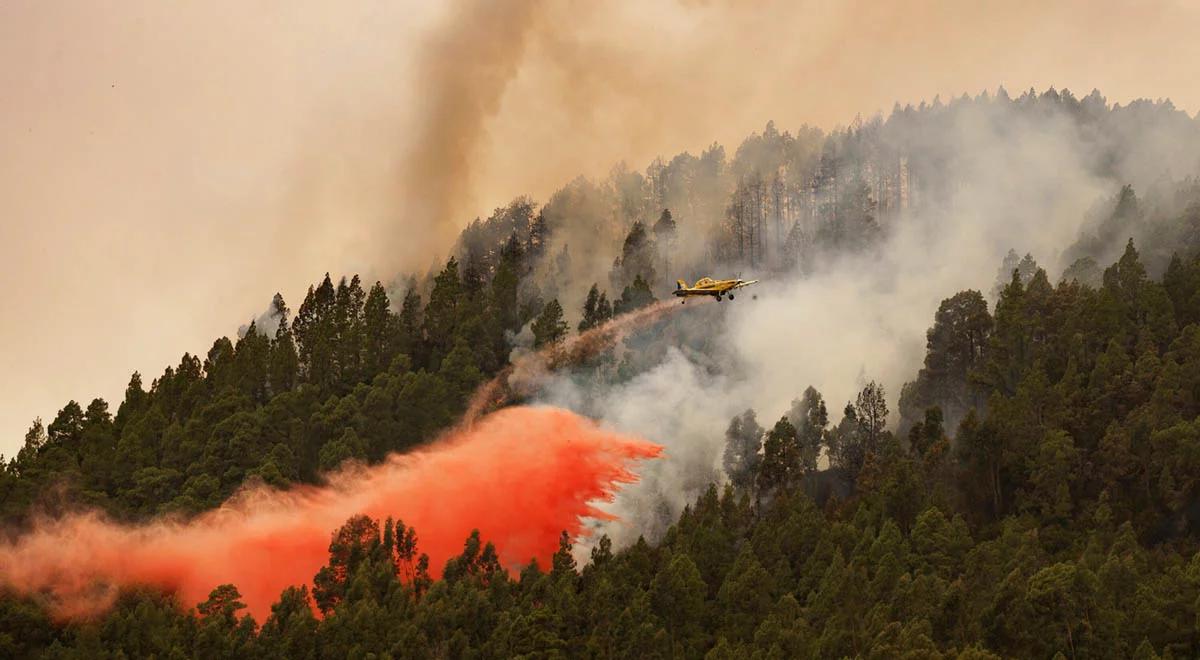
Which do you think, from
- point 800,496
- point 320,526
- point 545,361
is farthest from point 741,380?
point 320,526

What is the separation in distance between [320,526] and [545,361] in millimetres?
37977

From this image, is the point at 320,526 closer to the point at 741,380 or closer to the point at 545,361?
the point at 545,361

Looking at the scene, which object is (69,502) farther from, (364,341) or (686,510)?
(686,510)

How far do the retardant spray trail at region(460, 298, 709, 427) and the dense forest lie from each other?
2.19 meters

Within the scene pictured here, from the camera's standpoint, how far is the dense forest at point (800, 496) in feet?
Answer: 407

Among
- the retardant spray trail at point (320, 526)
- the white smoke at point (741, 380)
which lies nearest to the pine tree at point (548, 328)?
the white smoke at point (741, 380)

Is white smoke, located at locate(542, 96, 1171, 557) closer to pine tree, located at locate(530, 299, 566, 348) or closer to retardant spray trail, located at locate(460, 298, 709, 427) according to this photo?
retardant spray trail, located at locate(460, 298, 709, 427)

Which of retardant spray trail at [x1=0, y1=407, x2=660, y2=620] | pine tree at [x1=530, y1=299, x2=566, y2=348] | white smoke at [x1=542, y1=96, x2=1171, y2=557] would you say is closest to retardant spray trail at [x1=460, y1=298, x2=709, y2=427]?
pine tree at [x1=530, y1=299, x2=566, y2=348]

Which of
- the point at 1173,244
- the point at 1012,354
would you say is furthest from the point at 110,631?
the point at 1173,244

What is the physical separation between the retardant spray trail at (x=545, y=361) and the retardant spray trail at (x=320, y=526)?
14.1 m

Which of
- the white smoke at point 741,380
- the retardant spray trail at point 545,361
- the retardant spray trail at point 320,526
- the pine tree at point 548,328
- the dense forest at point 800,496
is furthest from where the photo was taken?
the pine tree at point 548,328

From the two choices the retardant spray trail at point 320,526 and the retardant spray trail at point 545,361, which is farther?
the retardant spray trail at point 545,361

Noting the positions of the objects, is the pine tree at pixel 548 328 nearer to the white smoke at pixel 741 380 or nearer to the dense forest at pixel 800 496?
the dense forest at pixel 800 496

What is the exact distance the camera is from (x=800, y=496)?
14612 centimetres
